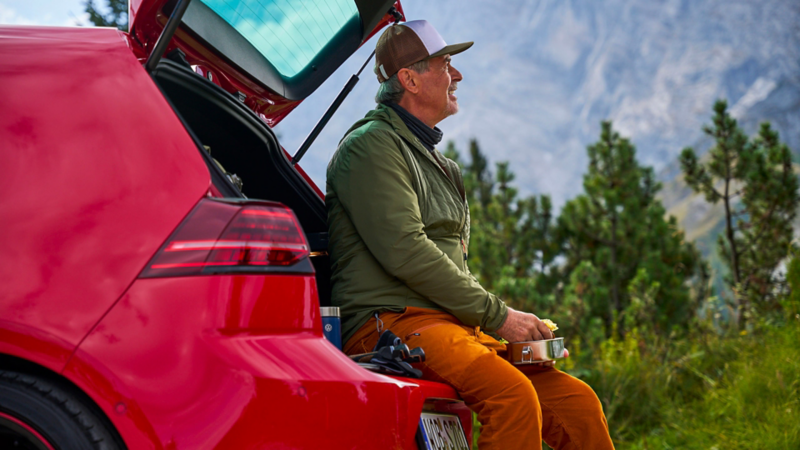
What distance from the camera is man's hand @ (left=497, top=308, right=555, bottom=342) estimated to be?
230cm

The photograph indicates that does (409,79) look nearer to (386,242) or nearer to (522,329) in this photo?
(386,242)

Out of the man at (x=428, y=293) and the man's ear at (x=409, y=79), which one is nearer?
the man at (x=428, y=293)

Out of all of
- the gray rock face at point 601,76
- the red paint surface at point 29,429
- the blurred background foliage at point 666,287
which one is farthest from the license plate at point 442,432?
the gray rock face at point 601,76

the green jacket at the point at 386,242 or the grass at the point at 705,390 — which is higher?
the green jacket at the point at 386,242

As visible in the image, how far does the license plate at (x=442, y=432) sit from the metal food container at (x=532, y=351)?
0.31m

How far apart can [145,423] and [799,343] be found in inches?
179

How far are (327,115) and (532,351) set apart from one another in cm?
131

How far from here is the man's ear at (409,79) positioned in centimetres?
270

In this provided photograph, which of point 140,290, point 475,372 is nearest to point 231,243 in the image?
point 140,290

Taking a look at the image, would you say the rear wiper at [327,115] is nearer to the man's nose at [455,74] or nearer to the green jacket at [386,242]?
the man's nose at [455,74]

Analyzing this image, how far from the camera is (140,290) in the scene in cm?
133

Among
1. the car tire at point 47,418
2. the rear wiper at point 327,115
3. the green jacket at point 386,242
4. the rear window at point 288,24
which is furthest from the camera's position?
the rear wiper at point 327,115

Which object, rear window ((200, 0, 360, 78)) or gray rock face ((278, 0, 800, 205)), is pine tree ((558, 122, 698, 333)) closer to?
rear window ((200, 0, 360, 78))

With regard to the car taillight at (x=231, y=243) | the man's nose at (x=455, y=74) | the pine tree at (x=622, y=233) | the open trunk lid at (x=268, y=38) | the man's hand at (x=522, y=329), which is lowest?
the pine tree at (x=622, y=233)
